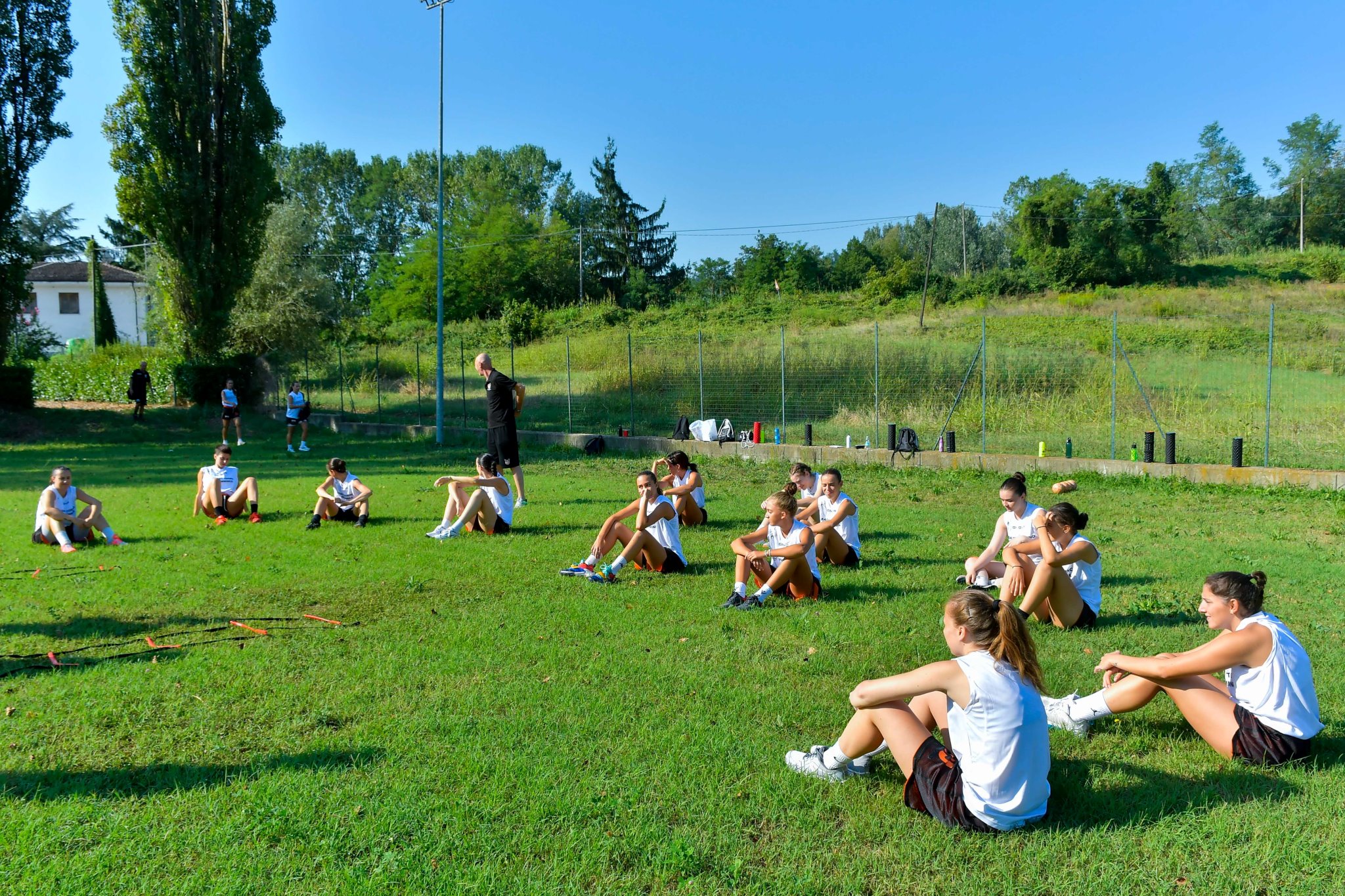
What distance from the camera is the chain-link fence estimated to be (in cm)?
1520

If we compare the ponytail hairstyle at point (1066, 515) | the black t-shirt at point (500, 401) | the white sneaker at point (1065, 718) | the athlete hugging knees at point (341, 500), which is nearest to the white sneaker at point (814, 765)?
the white sneaker at point (1065, 718)

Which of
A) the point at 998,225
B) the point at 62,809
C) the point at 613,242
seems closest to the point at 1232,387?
the point at 62,809

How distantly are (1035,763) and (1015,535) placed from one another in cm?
404

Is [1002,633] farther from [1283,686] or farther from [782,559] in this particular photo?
[782,559]

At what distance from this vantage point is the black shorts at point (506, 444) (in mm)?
13016


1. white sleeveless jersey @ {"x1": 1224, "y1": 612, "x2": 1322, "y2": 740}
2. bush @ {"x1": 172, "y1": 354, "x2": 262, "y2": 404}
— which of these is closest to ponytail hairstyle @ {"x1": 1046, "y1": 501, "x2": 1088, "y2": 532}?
white sleeveless jersey @ {"x1": 1224, "y1": 612, "x2": 1322, "y2": 740}

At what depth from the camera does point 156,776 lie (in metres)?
4.27

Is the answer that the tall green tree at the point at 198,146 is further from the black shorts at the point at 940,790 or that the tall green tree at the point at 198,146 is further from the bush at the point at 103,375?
the black shorts at the point at 940,790

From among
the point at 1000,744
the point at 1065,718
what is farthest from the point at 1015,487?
the point at 1000,744

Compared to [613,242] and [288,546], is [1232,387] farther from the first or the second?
[613,242]

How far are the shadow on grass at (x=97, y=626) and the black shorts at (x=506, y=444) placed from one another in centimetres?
625

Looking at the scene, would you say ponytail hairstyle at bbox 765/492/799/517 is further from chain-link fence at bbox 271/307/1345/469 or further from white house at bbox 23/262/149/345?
white house at bbox 23/262/149/345

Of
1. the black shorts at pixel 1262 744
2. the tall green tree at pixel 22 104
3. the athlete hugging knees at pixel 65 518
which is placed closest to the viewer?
the black shorts at pixel 1262 744

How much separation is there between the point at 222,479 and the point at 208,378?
21.7m
